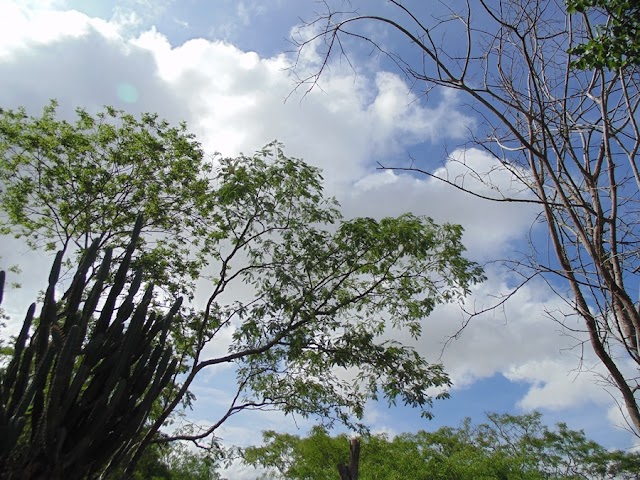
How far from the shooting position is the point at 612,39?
3504 millimetres

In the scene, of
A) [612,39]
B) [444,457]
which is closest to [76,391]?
[612,39]

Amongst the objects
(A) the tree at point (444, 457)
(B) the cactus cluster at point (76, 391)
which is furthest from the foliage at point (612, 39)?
(A) the tree at point (444, 457)

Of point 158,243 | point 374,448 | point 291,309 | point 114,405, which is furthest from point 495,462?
point 114,405

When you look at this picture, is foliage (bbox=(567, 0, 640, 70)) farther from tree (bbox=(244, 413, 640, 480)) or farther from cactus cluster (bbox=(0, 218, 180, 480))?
tree (bbox=(244, 413, 640, 480))

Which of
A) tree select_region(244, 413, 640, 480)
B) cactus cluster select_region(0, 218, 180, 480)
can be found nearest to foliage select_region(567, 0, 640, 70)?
cactus cluster select_region(0, 218, 180, 480)

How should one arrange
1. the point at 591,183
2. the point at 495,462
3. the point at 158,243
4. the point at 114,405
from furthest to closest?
the point at 495,462
the point at 158,243
the point at 114,405
the point at 591,183

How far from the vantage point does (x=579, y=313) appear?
319 centimetres

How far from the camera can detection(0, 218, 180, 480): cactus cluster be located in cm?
425

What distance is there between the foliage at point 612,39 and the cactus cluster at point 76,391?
4.72 metres

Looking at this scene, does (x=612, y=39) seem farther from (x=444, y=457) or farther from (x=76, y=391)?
(x=444, y=457)

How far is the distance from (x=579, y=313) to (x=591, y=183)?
0.89 metres

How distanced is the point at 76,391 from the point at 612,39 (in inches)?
206

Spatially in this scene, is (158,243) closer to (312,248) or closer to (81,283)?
(312,248)

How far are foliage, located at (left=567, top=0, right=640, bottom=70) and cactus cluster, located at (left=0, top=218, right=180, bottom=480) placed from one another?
186 inches
